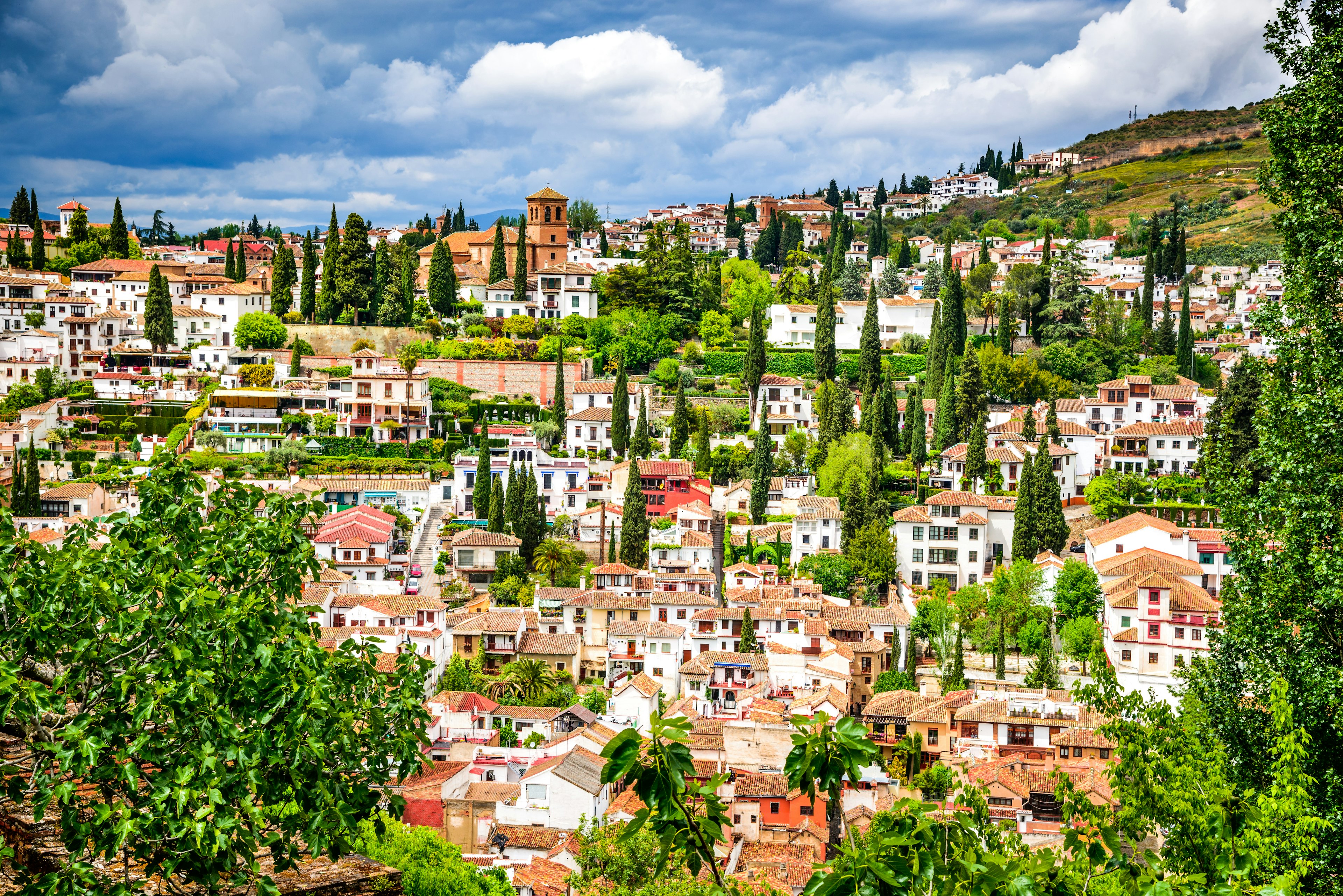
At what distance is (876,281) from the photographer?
6216 cm

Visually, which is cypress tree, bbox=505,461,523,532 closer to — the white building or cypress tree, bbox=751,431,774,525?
cypress tree, bbox=751,431,774,525

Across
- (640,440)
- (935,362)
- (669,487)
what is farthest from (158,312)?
(935,362)

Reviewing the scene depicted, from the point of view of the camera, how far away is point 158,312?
1949 inches

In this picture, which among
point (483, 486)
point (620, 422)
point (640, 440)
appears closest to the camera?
point (483, 486)

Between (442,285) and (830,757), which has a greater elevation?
(442,285)

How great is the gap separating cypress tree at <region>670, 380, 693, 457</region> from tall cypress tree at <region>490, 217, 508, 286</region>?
14.8 meters

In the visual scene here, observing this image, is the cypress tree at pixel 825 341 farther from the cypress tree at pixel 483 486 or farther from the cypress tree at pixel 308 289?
the cypress tree at pixel 308 289

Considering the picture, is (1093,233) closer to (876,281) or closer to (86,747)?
(876,281)

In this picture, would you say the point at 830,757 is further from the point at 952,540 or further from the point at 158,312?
the point at 158,312

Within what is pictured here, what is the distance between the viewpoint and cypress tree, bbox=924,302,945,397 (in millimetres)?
45281

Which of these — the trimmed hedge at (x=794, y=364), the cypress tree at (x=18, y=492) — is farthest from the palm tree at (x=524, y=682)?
the trimmed hedge at (x=794, y=364)

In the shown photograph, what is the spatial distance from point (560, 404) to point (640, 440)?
4360 millimetres

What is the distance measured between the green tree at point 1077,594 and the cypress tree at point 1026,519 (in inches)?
106

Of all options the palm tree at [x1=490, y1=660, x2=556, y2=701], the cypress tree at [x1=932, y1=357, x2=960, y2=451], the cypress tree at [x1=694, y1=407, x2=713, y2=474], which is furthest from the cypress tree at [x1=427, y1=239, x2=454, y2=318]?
the palm tree at [x1=490, y1=660, x2=556, y2=701]
